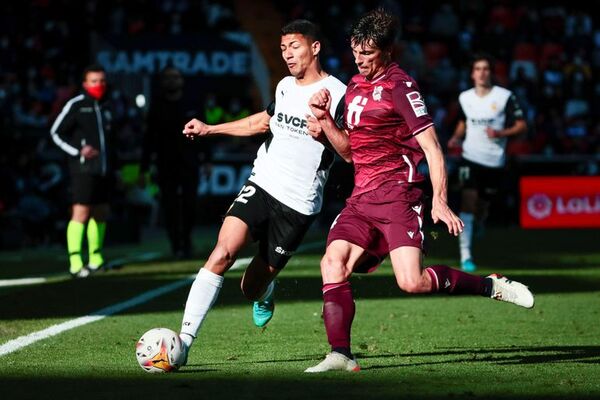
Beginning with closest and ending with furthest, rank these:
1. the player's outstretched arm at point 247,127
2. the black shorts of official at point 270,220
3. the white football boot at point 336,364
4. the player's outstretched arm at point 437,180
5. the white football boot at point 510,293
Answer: the player's outstretched arm at point 437,180 → the white football boot at point 336,364 → the white football boot at point 510,293 → the black shorts of official at point 270,220 → the player's outstretched arm at point 247,127

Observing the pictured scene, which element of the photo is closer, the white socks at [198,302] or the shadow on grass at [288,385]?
the shadow on grass at [288,385]

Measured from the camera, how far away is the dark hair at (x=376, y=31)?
820cm

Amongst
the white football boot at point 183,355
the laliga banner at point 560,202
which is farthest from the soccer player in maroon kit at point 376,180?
the laliga banner at point 560,202

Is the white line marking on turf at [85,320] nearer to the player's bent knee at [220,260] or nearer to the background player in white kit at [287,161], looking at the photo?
the player's bent knee at [220,260]

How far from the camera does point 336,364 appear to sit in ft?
26.2

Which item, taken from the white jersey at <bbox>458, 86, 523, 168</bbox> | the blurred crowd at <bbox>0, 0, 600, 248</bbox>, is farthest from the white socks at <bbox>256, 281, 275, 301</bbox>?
the blurred crowd at <bbox>0, 0, 600, 248</bbox>

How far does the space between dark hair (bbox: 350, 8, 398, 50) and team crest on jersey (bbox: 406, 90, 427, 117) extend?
339 mm

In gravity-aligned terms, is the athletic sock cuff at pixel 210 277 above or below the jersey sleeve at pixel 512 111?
below

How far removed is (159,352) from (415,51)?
26.2 m

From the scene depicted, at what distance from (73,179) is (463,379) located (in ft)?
30.5

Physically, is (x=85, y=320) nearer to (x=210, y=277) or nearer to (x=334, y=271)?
(x=210, y=277)

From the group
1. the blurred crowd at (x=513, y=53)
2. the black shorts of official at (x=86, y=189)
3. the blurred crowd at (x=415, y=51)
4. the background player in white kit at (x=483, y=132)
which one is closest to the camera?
the black shorts of official at (x=86, y=189)

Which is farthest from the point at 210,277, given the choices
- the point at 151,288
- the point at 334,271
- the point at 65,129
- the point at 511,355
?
the point at 65,129

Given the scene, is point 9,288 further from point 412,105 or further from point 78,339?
point 412,105
